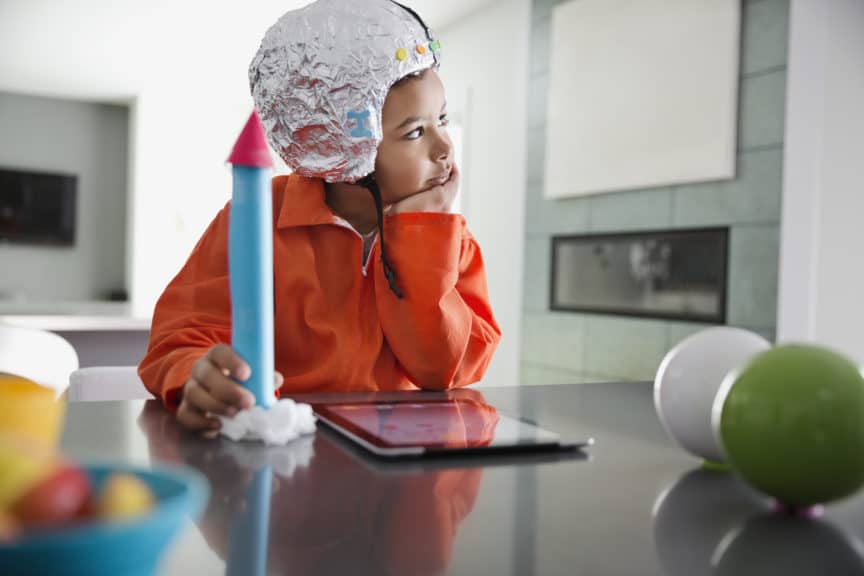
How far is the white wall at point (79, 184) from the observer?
7.61m

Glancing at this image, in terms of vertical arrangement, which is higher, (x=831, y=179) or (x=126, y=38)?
(x=126, y=38)

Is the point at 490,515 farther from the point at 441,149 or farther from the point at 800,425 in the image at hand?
the point at 441,149

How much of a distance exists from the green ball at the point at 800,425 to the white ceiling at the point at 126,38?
15.4 feet

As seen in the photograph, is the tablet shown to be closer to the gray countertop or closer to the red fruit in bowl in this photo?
the gray countertop

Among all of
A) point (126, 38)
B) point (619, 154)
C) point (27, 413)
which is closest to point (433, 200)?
point (27, 413)

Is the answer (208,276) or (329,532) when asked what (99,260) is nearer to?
(208,276)

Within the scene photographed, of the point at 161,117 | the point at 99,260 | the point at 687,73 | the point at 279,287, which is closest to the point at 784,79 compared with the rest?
the point at 687,73

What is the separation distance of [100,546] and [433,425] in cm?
49

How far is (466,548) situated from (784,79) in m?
2.90

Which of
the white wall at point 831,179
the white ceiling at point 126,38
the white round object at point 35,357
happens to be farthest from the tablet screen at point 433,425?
the white ceiling at point 126,38

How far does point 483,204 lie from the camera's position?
4.72 m

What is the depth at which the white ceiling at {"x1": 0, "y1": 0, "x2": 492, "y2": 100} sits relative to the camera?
5148mm

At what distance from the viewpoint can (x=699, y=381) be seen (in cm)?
60

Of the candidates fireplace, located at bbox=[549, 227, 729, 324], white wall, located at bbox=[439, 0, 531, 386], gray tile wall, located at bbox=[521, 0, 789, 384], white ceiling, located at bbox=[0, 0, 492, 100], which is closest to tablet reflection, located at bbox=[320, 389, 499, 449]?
gray tile wall, located at bbox=[521, 0, 789, 384]
